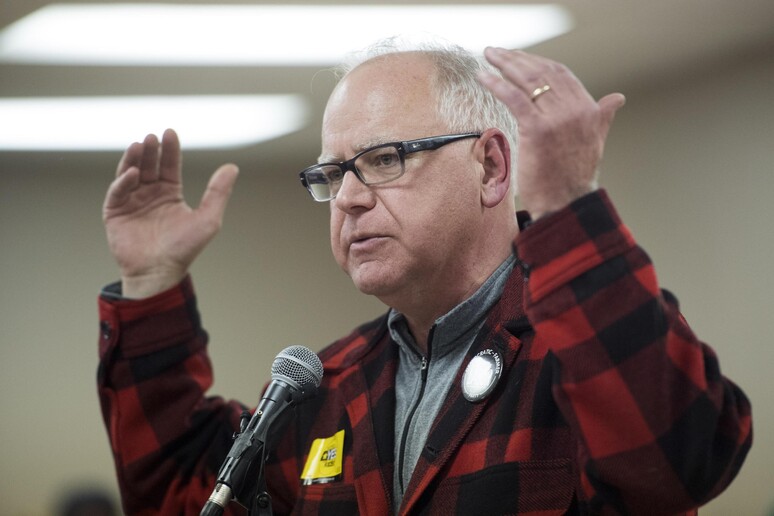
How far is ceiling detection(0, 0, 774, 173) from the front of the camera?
479 centimetres

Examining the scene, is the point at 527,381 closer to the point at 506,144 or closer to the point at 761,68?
the point at 506,144

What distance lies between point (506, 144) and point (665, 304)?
25.2 inches

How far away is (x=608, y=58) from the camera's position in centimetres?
557

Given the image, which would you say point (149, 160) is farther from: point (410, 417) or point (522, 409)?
point (522, 409)

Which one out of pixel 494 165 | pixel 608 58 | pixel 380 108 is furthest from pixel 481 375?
pixel 608 58

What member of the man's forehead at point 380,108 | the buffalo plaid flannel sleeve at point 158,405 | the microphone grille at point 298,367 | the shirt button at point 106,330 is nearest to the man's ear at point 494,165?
the man's forehead at point 380,108

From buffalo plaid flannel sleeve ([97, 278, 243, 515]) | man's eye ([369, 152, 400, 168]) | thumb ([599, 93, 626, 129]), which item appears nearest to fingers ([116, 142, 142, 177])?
buffalo plaid flannel sleeve ([97, 278, 243, 515])

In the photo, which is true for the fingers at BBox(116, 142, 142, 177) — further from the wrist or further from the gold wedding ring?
the gold wedding ring

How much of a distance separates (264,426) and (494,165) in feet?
2.26

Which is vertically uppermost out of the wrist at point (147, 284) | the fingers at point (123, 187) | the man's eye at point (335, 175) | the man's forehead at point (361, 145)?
the fingers at point (123, 187)

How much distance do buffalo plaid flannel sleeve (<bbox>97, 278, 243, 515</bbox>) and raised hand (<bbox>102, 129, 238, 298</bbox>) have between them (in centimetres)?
6

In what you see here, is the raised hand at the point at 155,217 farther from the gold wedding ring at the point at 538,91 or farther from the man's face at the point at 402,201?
the gold wedding ring at the point at 538,91

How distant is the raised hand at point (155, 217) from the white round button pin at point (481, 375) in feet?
2.22

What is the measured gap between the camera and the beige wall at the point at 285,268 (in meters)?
5.34
